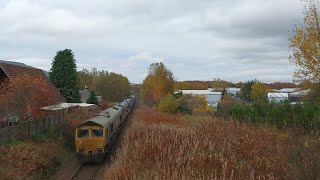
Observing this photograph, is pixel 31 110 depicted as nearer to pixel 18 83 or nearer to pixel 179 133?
pixel 18 83

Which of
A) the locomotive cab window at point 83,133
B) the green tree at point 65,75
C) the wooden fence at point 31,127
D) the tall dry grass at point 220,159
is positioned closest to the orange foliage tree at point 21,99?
the wooden fence at point 31,127

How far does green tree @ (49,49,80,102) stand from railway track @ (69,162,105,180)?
99.5 feet

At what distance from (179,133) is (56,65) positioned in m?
39.0

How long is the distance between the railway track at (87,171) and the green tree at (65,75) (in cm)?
3033

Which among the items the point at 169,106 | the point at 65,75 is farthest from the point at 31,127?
the point at 65,75

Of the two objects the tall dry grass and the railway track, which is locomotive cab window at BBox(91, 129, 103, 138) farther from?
the tall dry grass

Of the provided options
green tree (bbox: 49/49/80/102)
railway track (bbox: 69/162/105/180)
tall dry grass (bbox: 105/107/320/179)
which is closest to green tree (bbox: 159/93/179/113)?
green tree (bbox: 49/49/80/102)

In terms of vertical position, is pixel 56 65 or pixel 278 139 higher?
pixel 56 65

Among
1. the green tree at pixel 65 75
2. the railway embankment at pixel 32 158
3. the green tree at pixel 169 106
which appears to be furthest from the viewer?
the green tree at pixel 65 75

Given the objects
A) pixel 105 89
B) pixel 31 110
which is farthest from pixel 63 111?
pixel 105 89

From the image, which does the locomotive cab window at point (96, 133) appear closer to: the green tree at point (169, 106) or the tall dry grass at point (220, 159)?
the tall dry grass at point (220, 159)

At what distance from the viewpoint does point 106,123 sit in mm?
22484

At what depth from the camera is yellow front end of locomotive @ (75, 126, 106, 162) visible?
21.1 metres

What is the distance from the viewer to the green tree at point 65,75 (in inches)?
1993
